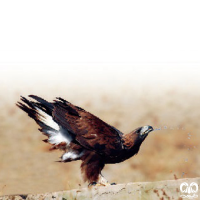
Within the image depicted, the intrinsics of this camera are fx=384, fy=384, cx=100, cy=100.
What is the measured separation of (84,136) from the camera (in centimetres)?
561

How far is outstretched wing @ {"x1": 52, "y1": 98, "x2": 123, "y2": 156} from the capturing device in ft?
18.3

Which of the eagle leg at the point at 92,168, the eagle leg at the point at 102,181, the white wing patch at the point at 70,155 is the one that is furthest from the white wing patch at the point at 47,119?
the eagle leg at the point at 102,181

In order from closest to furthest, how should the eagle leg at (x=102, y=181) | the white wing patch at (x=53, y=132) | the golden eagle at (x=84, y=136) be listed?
the eagle leg at (x=102, y=181)
the golden eagle at (x=84, y=136)
the white wing patch at (x=53, y=132)

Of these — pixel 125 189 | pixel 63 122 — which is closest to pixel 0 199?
pixel 63 122

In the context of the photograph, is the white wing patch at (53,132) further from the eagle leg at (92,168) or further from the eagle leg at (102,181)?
the eagle leg at (102,181)

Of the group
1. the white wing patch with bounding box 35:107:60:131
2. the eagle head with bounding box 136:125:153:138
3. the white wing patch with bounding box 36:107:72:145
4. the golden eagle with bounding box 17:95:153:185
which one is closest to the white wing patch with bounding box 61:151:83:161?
the golden eagle with bounding box 17:95:153:185

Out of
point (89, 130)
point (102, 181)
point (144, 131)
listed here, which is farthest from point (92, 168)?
point (144, 131)

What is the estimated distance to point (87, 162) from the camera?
552 cm

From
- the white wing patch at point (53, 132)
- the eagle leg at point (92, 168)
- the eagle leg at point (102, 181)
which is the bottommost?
the eagle leg at point (102, 181)

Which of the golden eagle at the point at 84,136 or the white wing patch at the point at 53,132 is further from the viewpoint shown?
the white wing patch at the point at 53,132

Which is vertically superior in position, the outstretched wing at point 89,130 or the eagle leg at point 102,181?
the outstretched wing at point 89,130

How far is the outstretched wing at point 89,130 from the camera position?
219 inches

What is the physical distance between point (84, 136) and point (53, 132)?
51 centimetres

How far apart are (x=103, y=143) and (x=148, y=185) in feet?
3.35
